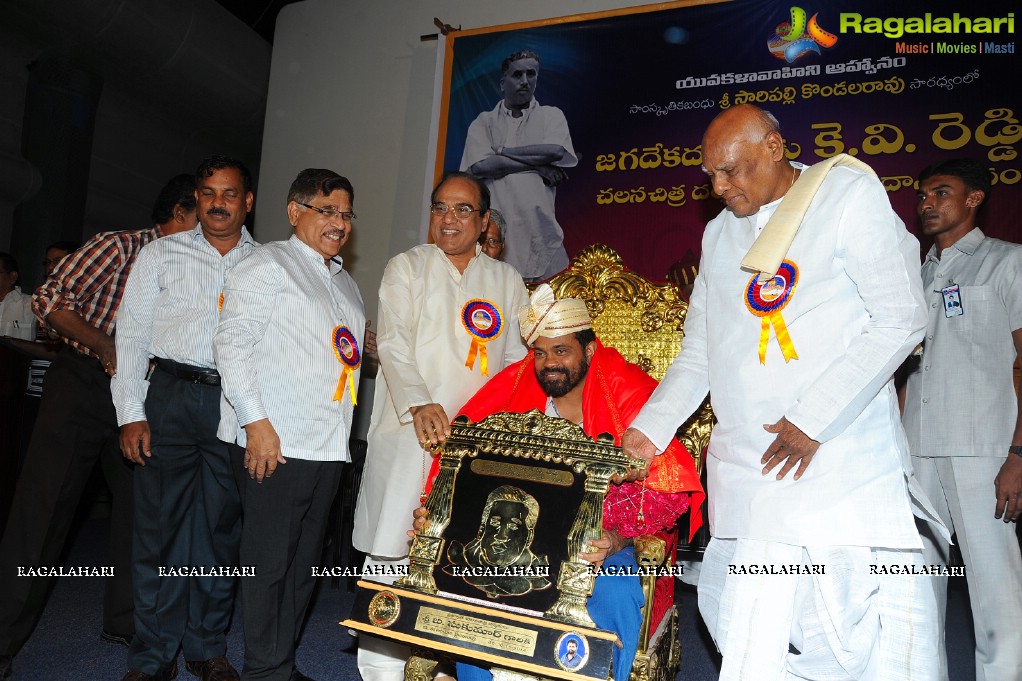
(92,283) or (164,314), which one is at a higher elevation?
(92,283)

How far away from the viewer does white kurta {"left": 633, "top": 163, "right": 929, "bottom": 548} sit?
6.30 feet

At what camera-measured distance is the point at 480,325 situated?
310 cm

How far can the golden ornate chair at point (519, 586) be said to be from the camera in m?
2.01

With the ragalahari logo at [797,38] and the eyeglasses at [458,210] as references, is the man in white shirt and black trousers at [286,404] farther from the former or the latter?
the ragalahari logo at [797,38]

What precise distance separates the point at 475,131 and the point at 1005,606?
5181 mm

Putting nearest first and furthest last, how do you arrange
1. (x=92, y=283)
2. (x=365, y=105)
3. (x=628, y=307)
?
1. (x=92, y=283)
2. (x=628, y=307)
3. (x=365, y=105)

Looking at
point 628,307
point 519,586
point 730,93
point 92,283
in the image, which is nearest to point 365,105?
point 730,93

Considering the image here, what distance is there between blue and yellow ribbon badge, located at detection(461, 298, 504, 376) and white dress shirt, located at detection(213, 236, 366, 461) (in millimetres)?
542

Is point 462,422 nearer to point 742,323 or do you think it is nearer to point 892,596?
point 742,323

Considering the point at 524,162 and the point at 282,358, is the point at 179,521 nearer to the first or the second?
the point at 282,358

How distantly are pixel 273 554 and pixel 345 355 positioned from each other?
0.80 m

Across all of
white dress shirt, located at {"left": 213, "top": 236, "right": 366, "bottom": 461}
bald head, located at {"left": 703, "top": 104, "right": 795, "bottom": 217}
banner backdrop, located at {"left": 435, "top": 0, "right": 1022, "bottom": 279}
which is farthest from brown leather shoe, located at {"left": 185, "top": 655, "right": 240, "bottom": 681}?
banner backdrop, located at {"left": 435, "top": 0, "right": 1022, "bottom": 279}

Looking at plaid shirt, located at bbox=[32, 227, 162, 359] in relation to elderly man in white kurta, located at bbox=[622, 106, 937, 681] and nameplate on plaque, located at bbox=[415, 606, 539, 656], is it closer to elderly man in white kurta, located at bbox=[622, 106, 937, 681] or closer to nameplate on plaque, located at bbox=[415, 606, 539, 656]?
nameplate on plaque, located at bbox=[415, 606, 539, 656]

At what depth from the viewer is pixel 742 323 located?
2.18 metres
